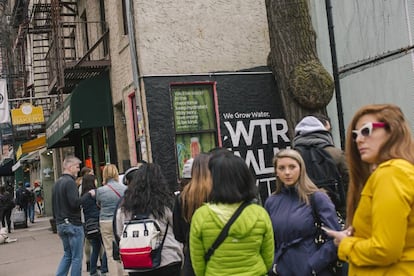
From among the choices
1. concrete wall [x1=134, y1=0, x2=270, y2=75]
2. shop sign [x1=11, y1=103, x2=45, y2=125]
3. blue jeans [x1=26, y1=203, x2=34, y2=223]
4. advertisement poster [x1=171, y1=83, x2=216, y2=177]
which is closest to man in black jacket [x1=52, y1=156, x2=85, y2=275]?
advertisement poster [x1=171, y1=83, x2=216, y2=177]

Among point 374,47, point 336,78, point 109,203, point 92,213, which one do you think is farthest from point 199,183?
point 374,47

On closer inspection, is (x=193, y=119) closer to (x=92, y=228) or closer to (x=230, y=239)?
(x=92, y=228)

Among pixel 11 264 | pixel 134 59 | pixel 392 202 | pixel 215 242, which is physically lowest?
pixel 11 264

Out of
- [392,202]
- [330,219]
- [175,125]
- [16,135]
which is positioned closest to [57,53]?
[175,125]

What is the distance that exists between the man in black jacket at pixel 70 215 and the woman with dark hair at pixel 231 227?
4.62m

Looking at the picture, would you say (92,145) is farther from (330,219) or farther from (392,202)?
(392,202)

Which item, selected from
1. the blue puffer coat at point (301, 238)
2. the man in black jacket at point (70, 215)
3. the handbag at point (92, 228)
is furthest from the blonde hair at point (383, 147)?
the handbag at point (92, 228)

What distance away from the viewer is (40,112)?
20141mm

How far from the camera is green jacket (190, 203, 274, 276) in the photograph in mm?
3451

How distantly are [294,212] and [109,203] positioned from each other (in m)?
4.18

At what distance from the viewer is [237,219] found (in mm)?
3459

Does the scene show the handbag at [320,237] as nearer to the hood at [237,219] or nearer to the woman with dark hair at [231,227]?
the woman with dark hair at [231,227]

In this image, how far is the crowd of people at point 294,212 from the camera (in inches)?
95.3

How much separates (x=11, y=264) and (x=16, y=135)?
20.1m
